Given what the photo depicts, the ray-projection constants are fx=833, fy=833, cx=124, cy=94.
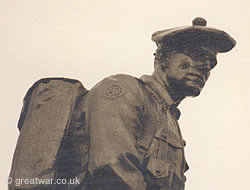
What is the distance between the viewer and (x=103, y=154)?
7035 millimetres

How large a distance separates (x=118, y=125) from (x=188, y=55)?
118 centimetres

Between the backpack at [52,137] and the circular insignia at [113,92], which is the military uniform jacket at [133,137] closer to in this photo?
the circular insignia at [113,92]

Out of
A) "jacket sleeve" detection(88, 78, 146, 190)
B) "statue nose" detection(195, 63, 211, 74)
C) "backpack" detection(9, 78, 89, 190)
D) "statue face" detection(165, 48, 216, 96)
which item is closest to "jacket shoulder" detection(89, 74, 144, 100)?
"jacket sleeve" detection(88, 78, 146, 190)

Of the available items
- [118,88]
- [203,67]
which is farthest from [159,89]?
[118,88]

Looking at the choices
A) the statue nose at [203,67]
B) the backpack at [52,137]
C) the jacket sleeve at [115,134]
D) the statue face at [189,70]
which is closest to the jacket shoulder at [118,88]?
the jacket sleeve at [115,134]

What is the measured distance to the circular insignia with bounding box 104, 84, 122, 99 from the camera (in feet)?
24.2

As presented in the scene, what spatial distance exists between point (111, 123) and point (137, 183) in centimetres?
57

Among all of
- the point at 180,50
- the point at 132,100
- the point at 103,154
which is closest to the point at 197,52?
the point at 180,50

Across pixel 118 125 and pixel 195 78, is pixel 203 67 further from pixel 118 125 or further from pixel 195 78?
pixel 118 125

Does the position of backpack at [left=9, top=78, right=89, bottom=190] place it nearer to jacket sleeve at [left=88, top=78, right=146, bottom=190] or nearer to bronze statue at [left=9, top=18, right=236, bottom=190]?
bronze statue at [left=9, top=18, right=236, bottom=190]

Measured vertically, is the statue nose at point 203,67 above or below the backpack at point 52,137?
above

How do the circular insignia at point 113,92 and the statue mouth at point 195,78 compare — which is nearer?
the circular insignia at point 113,92

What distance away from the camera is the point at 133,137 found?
7.29 metres

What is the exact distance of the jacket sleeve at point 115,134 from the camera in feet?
22.9
